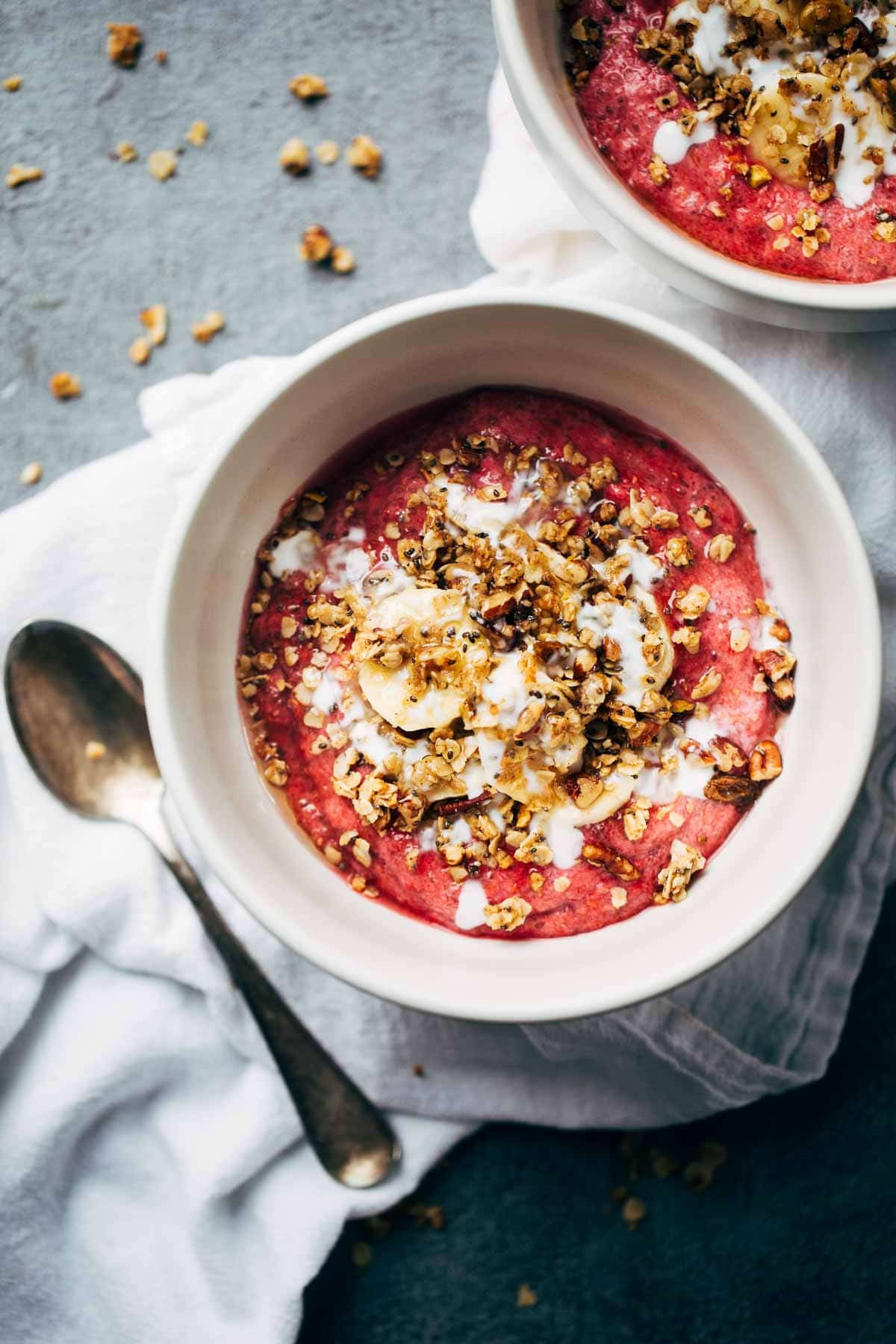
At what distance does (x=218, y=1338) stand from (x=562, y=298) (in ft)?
5.89

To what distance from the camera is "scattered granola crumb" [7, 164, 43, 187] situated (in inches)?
78.8

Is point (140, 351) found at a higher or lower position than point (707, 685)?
higher

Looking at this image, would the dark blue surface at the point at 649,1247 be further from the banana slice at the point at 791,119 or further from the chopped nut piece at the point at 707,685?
the banana slice at the point at 791,119

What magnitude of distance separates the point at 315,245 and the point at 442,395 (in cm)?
56

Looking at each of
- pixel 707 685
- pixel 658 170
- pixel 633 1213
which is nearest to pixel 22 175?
pixel 658 170

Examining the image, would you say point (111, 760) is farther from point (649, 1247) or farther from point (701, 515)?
point (649, 1247)

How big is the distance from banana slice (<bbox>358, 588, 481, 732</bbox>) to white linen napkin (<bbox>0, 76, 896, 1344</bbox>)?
566 millimetres

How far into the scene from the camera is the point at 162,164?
78.5 inches

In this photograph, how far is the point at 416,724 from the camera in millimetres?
1450

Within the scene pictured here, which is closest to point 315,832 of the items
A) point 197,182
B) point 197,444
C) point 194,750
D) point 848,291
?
point 194,750

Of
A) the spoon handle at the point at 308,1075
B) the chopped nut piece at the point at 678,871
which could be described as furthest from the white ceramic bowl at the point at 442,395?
the spoon handle at the point at 308,1075

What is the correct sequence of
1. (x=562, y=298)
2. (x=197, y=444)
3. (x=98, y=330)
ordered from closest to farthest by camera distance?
(x=562, y=298)
(x=197, y=444)
(x=98, y=330)

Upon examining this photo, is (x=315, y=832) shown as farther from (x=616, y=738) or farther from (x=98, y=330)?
(x=98, y=330)

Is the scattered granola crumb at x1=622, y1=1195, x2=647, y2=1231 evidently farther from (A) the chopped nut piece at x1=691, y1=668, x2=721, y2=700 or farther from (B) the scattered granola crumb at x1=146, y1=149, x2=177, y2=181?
(B) the scattered granola crumb at x1=146, y1=149, x2=177, y2=181
